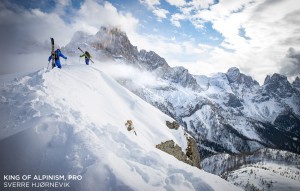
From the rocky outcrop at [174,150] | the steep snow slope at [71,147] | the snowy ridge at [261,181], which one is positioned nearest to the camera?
the steep snow slope at [71,147]

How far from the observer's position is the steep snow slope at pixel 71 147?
12523mm

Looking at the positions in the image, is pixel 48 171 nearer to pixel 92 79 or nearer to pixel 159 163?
pixel 159 163

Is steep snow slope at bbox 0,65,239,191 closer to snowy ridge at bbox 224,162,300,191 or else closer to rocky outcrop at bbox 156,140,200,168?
rocky outcrop at bbox 156,140,200,168

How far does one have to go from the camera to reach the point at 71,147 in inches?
535

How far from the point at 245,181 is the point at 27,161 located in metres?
133

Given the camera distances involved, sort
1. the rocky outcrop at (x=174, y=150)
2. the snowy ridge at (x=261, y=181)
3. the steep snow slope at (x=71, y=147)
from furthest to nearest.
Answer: the snowy ridge at (x=261, y=181) < the rocky outcrop at (x=174, y=150) < the steep snow slope at (x=71, y=147)

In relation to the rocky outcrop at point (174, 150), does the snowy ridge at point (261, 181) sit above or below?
below

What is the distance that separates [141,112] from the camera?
32.1 meters

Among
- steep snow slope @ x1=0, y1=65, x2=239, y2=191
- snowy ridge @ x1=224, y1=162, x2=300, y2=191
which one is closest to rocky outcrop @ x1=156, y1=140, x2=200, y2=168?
steep snow slope @ x1=0, y1=65, x2=239, y2=191

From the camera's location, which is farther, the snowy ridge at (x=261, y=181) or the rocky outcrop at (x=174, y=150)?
the snowy ridge at (x=261, y=181)

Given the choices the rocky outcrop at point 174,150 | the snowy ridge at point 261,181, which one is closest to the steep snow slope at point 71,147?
the rocky outcrop at point 174,150

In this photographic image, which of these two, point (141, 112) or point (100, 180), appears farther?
point (141, 112)

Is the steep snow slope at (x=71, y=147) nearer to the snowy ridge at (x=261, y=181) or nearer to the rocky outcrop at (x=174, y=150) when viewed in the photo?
the rocky outcrop at (x=174, y=150)

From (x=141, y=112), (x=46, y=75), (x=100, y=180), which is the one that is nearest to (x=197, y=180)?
(x=100, y=180)
